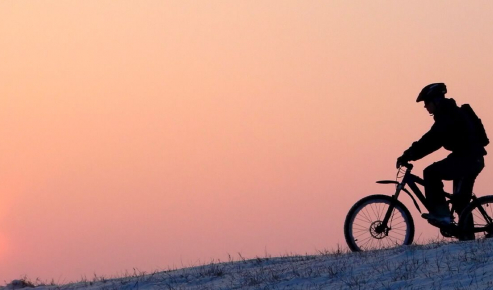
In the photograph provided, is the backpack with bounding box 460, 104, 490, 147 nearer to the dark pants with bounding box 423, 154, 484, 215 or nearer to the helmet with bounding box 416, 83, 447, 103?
the dark pants with bounding box 423, 154, 484, 215

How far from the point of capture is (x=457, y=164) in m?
13.2

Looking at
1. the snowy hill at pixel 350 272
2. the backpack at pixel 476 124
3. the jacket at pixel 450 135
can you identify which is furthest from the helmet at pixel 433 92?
the snowy hill at pixel 350 272

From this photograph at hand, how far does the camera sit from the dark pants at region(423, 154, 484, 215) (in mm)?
13188

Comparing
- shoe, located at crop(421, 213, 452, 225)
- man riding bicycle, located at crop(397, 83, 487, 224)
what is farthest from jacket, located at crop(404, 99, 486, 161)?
shoe, located at crop(421, 213, 452, 225)

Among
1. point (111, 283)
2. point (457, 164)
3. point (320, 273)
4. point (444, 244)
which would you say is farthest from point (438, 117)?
point (111, 283)

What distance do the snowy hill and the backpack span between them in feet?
5.42

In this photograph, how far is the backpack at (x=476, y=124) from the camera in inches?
520

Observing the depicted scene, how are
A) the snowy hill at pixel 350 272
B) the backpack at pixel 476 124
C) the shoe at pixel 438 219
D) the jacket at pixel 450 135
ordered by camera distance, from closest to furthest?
1. the snowy hill at pixel 350 272
2. the jacket at pixel 450 135
3. the backpack at pixel 476 124
4. the shoe at pixel 438 219

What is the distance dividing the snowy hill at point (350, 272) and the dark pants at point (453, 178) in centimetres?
99

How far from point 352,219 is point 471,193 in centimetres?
169

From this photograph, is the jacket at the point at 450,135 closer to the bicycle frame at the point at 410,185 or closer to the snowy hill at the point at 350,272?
the bicycle frame at the point at 410,185

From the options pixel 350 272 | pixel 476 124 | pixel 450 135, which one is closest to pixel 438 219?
pixel 450 135

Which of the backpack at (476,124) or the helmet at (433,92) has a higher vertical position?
the helmet at (433,92)

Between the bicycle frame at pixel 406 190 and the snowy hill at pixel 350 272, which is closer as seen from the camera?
the snowy hill at pixel 350 272
